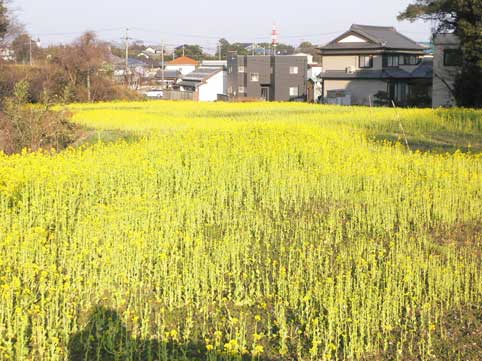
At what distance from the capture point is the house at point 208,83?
5803 centimetres

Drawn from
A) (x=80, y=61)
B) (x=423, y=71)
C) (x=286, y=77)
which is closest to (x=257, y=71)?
(x=286, y=77)

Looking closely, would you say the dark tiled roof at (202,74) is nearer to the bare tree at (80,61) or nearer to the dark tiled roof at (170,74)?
the dark tiled roof at (170,74)

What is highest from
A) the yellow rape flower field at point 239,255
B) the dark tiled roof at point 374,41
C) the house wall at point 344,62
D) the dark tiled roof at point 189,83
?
the dark tiled roof at point 374,41

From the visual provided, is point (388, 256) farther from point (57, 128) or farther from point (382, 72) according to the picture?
point (382, 72)

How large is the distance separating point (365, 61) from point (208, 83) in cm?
1719

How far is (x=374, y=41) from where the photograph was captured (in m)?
46.0

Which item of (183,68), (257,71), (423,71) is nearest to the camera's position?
(423,71)

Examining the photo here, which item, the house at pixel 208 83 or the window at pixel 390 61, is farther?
the house at pixel 208 83

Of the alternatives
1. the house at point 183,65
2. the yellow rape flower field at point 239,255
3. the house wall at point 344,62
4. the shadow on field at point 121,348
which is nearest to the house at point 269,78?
the house wall at point 344,62

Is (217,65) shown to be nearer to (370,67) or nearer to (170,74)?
(170,74)

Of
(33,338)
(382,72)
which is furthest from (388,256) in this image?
(382,72)

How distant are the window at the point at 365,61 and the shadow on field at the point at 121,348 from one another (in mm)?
43670

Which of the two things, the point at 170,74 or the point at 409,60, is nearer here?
the point at 409,60

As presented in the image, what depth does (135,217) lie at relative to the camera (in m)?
7.79
